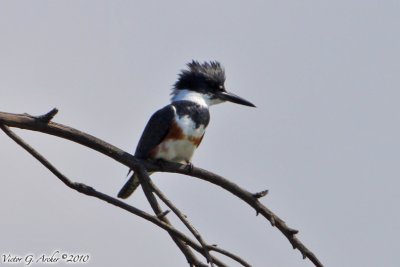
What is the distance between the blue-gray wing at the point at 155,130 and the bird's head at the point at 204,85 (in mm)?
315

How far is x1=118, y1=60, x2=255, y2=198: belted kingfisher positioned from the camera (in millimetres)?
5430

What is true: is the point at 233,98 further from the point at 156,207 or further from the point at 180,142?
the point at 156,207

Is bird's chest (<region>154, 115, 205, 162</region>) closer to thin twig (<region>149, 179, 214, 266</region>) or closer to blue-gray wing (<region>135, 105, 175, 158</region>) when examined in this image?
blue-gray wing (<region>135, 105, 175, 158</region>)

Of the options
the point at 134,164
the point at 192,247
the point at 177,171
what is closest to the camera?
the point at 192,247

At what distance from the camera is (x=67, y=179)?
310 cm

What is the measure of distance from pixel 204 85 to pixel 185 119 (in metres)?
0.50

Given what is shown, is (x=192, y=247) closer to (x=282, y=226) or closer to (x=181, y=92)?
(x=282, y=226)

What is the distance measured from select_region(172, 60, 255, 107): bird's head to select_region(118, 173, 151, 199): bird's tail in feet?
2.38

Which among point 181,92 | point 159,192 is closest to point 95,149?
point 159,192

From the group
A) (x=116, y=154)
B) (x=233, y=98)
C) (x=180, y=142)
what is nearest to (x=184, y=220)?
(x=116, y=154)

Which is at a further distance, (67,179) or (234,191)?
(234,191)

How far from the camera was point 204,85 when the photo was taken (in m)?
5.97

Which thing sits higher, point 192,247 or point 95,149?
point 95,149

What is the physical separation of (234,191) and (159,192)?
34cm
